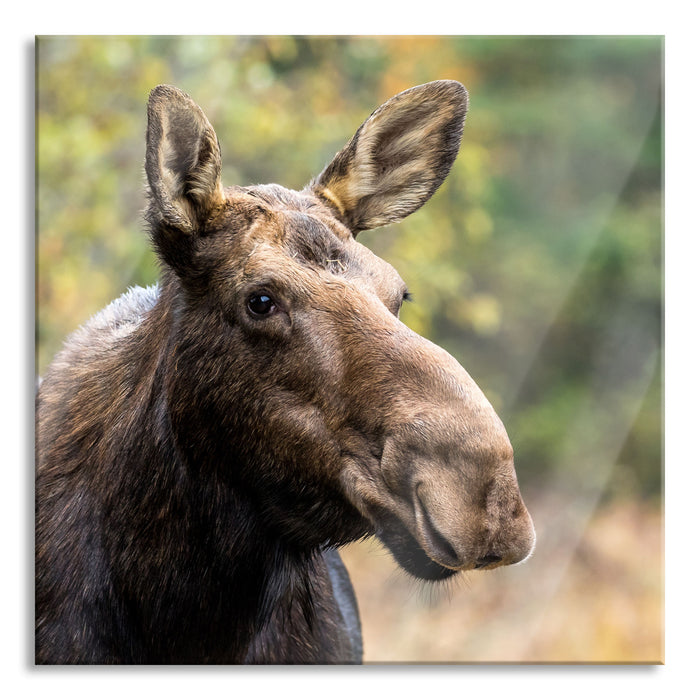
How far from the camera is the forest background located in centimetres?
287

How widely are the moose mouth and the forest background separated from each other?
3.22 feet

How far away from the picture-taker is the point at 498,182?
333 cm

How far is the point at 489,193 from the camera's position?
3.33m

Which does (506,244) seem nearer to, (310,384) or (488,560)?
(310,384)

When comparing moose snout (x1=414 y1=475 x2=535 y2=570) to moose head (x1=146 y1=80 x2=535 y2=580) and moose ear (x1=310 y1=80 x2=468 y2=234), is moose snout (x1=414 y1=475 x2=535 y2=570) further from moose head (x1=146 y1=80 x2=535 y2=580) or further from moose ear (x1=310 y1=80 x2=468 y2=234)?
moose ear (x1=310 y1=80 x2=468 y2=234)

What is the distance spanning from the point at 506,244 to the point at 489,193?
22 centimetres

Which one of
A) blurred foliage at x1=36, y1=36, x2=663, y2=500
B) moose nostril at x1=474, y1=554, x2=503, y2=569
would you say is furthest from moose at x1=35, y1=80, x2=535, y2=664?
blurred foliage at x1=36, y1=36, x2=663, y2=500

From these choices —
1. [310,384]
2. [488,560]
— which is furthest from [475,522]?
[310,384]

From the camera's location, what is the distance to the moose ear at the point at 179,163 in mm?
1824

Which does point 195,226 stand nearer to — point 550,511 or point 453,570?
point 453,570
